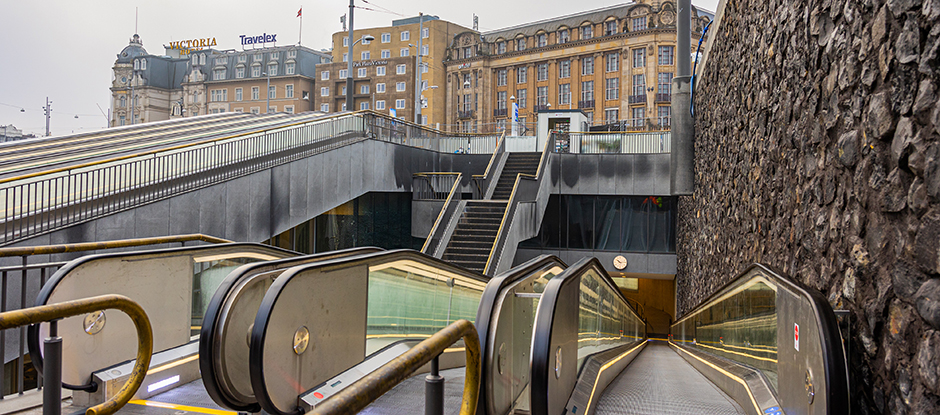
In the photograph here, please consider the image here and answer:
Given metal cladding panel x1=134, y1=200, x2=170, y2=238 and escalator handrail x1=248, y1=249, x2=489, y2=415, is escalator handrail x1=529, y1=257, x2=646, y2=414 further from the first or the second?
metal cladding panel x1=134, y1=200, x2=170, y2=238

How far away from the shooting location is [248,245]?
6051 millimetres

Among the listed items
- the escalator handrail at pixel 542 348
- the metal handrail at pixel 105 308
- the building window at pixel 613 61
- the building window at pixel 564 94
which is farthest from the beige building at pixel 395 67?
the escalator handrail at pixel 542 348

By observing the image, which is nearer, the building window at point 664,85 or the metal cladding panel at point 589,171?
the metal cladding panel at point 589,171

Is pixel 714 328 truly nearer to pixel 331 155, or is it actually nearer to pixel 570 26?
pixel 331 155

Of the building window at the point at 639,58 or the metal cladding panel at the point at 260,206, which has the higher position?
the building window at the point at 639,58

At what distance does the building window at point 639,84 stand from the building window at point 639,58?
3.29 ft

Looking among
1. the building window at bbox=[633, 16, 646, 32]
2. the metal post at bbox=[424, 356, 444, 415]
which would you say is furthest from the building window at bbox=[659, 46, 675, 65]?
the metal post at bbox=[424, 356, 444, 415]

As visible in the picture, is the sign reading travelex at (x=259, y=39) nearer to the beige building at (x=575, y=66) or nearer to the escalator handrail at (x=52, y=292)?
the beige building at (x=575, y=66)

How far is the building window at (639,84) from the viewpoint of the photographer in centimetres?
5266

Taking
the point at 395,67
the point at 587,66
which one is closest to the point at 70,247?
the point at 587,66

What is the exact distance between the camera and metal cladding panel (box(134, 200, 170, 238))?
11.3 m

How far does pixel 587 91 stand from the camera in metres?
57.1

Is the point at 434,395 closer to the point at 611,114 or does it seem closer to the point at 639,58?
the point at 639,58

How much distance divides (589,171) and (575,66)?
1511 inches
